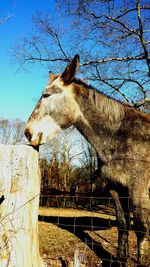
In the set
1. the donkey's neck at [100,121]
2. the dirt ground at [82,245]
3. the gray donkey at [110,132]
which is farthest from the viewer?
the dirt ground at [82,245]

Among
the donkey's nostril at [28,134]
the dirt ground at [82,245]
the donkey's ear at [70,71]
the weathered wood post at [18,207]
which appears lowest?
the dirt ground at [82,245]

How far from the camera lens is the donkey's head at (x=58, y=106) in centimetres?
541

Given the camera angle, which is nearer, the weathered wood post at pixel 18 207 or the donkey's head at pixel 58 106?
the weathered wood post at pixel 18 207

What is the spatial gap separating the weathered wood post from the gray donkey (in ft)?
8.71

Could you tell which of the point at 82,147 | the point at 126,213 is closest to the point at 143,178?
the point at 126,213

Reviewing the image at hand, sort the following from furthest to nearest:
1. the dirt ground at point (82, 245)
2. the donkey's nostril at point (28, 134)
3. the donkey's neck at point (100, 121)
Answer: the dirt ground at point (82, 245)
the donkey's neck at point (100, 121)
the donkey's nostril at point (28, 134)

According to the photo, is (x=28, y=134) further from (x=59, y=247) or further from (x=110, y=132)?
(x=59, y=247)

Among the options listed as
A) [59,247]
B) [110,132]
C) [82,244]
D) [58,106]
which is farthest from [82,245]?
[58,106]

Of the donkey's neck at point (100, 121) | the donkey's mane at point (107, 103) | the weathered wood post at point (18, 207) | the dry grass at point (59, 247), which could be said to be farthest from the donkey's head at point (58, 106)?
the weathered wood post at point (18, 207)

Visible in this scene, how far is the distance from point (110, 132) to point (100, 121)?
0.96 ft

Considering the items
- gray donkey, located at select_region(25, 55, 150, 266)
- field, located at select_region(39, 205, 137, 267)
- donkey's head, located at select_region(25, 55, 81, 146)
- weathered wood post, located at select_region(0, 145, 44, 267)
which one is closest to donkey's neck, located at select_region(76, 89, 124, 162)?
gray donkey, located at select_region(25, 55, 150, 266)

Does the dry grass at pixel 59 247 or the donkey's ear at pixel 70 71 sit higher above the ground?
the donkey's ear at pixel 70 71

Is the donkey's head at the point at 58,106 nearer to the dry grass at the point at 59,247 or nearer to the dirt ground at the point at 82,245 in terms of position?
the dirt ground at the point at 82,245

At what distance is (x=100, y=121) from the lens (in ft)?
18.0
